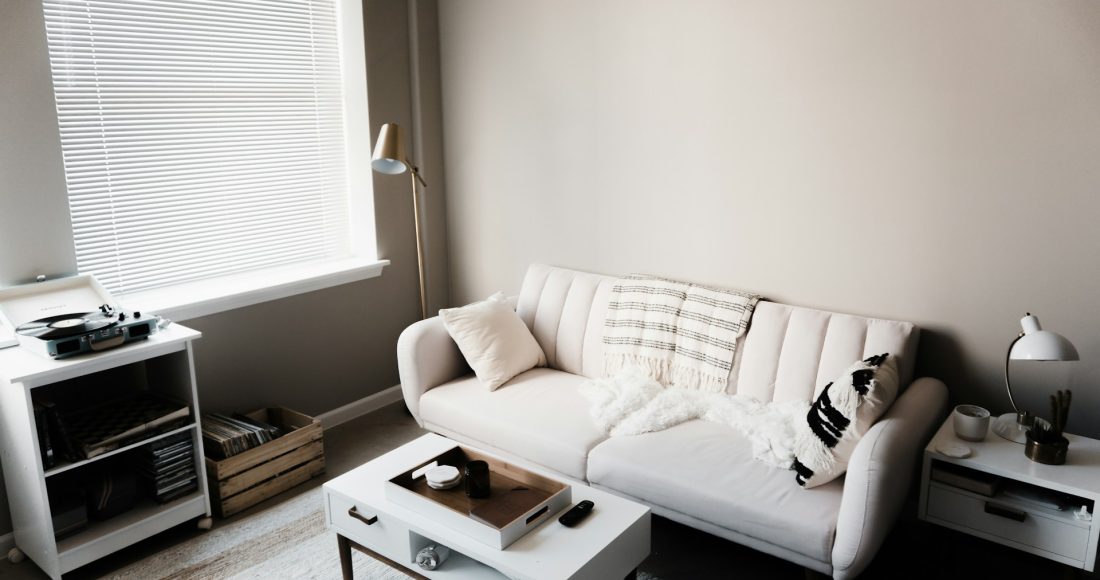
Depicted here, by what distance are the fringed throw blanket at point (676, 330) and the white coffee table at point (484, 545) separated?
3.03 ft

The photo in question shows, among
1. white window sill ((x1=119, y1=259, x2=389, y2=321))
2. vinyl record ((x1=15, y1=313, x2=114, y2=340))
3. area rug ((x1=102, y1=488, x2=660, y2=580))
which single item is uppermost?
vinyl record ((x1=15, y1=313, x2=114, y2=340))

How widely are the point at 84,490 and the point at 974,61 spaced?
3.32m

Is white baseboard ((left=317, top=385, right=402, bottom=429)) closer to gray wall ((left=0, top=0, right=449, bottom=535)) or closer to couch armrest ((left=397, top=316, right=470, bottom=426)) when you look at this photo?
gray wall ((left=0, top=0, right=449, bottom=535))

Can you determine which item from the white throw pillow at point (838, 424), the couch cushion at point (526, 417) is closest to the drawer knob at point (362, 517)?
the couch cushion at point (526, 417)

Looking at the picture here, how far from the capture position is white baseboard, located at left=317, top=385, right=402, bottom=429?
387cm

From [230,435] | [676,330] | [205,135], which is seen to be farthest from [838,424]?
[205,135]

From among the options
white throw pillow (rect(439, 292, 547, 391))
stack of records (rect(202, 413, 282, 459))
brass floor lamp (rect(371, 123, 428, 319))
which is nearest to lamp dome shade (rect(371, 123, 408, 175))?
brass floor lamp (rect(371, 123, 428, 319))

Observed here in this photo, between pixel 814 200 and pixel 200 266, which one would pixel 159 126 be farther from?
pixel 814 200

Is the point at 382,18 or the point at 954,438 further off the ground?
the point at 382,18

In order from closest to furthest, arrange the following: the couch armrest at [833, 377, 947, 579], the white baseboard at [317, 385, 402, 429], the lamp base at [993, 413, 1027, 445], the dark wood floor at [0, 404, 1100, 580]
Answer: the couch armrest at [833, 377, 947, 579]
the lamp base at [993, 413, 1027, 445]
the dark wood floor at [0, 404, 1100, 580]
the white baseboard at [317, 385, 402, 429]

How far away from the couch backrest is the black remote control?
103 cm

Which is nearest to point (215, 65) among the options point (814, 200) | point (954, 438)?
point (814, 200)

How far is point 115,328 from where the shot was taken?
2596 mm

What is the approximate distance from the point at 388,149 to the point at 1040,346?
2.50 meters
